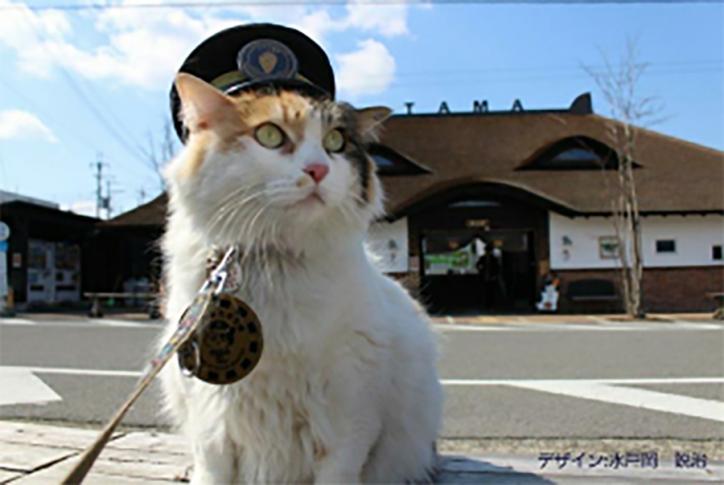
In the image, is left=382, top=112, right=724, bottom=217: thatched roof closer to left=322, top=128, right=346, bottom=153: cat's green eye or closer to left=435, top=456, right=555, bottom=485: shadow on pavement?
left=435, top=456, right=555, bottom=485: shadow on pavement

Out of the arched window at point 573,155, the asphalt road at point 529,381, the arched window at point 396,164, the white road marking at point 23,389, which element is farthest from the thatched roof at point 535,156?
the white road marking at point 23,389

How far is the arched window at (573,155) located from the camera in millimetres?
21406

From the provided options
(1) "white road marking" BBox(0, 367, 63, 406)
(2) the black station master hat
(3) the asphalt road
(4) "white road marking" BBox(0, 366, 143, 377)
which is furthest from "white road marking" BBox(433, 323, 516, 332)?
(2) the black station master hat

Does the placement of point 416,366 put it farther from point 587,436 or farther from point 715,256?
point 715,256

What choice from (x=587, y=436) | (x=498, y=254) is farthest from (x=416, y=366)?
(x=498, y=254)

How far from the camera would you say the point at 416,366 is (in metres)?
2.29

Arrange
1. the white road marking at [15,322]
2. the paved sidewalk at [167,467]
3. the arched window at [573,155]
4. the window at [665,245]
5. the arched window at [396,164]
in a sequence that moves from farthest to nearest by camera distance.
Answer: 1. the arched window at [396,164]
2. the arched window at [573,155]
3. the window at [665,245]
4. the white road marking at [15,322]
5. the paved sidewalk at [167,467]

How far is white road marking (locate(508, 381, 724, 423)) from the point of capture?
→ 492 cm

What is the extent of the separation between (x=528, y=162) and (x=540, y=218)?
2916mm

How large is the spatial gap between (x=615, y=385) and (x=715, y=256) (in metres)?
15.4

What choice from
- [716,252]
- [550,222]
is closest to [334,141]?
[550,222]

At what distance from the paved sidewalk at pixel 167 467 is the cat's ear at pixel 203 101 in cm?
148

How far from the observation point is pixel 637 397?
5.53m

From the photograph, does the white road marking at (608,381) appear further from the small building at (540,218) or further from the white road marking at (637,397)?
the small building at (540,218)
